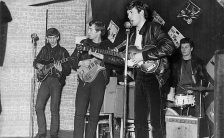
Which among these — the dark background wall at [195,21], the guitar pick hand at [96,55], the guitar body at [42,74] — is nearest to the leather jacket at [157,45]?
the guitar pick hand at [96,55]

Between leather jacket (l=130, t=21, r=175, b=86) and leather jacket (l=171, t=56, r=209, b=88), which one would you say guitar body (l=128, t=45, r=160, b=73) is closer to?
leather jacket (l=130, t=21, r=175, b=86)

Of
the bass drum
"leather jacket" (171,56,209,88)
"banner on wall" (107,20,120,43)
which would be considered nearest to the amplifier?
the bass drum

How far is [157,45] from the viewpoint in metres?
5.49

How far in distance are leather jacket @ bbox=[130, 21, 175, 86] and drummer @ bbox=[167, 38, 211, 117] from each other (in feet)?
3.65

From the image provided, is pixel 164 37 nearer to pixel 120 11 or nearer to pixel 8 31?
pixel 120 11

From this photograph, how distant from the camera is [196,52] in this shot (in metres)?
6.90

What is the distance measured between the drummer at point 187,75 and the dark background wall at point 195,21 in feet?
0.54

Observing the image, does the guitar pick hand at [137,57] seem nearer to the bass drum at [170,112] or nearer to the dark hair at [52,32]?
the bass drum at [170,112]

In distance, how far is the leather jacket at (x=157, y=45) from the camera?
215 inches

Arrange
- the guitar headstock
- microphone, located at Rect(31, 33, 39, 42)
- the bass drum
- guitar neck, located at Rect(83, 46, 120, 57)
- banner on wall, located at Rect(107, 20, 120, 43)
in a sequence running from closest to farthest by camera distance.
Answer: guitar neck, located at Rect(83, 46, 120, 57) → the guitar headstock → the bass drum → microphone, located at Rect(31, 33, 39, 42) → banner on wall, located at Rect(107, 20, 120, 43)

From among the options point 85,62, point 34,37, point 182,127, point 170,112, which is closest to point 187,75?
point 170,112

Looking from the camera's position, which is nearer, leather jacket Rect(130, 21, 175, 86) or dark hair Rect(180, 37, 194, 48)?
leather jacket Rect(130, 21, 175, 86)

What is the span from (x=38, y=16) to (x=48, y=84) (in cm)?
127

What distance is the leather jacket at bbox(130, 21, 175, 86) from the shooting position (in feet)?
17.9
